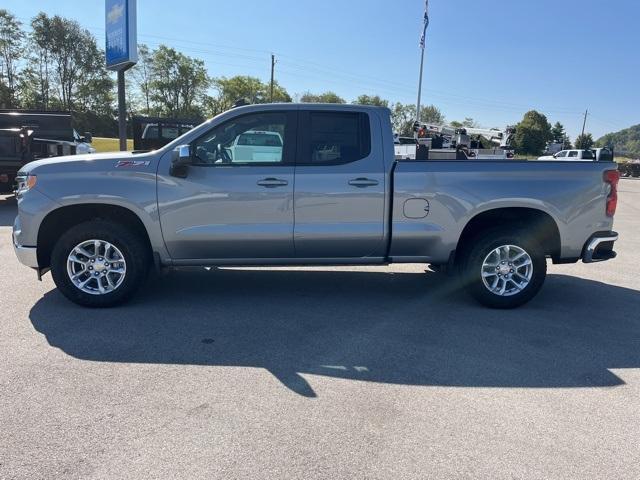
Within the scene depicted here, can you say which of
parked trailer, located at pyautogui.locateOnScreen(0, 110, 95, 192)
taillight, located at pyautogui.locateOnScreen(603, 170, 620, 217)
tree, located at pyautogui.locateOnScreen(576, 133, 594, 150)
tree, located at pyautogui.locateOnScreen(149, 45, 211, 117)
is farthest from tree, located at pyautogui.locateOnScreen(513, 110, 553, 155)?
taillight, located at pyautogui.locateOnScreen(603, 170, 620, 217)

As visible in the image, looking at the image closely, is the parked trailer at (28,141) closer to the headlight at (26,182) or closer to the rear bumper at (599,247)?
the headlight at (26,182)

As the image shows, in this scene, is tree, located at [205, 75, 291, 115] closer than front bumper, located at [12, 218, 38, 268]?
No

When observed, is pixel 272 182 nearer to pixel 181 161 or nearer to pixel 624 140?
pixel 181 161

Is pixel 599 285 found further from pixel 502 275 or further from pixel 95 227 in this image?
pixel 95 227

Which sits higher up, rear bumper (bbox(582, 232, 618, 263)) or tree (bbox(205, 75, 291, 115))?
tree (bbox(205, 75, 291, 115))

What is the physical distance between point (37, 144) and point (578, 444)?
14328 mm

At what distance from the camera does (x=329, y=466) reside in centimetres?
264

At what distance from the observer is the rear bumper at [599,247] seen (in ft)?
16.9

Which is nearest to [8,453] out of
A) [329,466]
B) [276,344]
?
[329,466]

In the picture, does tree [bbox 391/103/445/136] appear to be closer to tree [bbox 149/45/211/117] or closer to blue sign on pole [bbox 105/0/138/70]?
tree [bbox 149/45/211/117]

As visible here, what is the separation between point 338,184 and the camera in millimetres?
4934

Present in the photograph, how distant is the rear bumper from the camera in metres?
5.15

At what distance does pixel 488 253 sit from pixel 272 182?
2.31m

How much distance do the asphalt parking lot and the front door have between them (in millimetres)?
677
